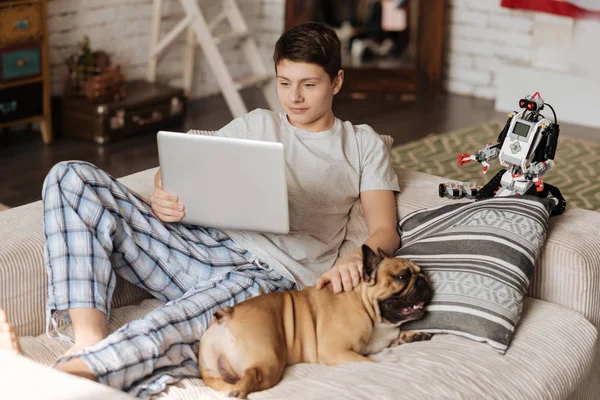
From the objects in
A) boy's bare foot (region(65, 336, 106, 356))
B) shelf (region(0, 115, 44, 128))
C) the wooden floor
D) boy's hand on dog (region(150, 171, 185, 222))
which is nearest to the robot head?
boy's hand on dog (region(150, 171, 185, 222))

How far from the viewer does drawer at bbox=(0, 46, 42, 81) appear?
4.00 meters

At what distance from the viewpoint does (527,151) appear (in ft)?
6.53

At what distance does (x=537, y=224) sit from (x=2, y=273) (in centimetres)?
118

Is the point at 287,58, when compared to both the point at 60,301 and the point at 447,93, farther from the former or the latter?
the point at 447,93

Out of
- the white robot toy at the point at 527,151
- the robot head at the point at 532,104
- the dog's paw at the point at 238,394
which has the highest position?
the robot head at the point at 532,104

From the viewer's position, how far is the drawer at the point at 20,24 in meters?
3.94

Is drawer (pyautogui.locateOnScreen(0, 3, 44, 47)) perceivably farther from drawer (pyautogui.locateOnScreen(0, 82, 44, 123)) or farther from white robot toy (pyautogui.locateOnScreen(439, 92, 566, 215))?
white robot toy (pyautogui.locateOnScreen(439, 92, 566, 215))

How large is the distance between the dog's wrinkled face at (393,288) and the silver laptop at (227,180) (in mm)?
215

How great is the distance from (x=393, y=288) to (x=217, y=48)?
3.44 meters

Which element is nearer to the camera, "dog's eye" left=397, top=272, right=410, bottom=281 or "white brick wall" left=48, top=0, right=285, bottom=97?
"dog's eye" left=397, top=272, right=410, bottom=281

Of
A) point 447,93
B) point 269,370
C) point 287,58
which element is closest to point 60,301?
point 269,370

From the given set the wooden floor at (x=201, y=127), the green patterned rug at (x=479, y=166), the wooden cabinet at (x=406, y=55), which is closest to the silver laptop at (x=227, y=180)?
the wooden floor at (x=201, y=127)

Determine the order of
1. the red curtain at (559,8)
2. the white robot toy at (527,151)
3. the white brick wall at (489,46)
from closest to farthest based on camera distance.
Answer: the white robot toy at (527,151), the red curtain at (559,8), the white brick wall at (489,46)

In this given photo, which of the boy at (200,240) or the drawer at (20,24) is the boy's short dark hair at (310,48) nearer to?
the boy at (200,240)
